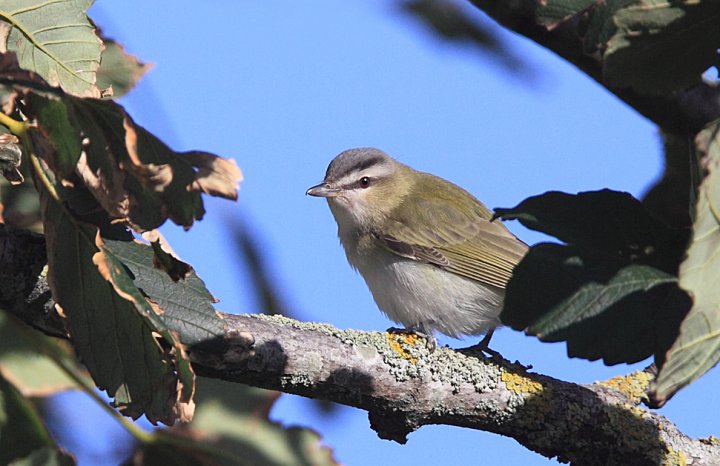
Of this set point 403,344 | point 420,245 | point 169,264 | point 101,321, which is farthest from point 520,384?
point 420,245

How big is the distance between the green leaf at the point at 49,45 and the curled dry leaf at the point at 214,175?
2.48 feet

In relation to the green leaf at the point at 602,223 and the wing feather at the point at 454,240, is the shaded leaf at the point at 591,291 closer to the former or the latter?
the green leaf at the point at 602,223

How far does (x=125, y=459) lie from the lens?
2.20 metres

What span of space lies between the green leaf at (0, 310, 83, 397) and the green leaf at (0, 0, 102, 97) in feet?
1.94

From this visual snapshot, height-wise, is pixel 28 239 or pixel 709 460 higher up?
pixel 28 239

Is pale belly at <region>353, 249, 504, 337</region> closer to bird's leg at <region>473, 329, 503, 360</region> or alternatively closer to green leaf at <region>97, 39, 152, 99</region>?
bird's leg at <region>473, 329, 503, 360</region>

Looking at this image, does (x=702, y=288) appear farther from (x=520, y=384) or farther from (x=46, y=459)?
(x=520, y=384)

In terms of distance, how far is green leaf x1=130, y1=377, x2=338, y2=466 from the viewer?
2162 mm

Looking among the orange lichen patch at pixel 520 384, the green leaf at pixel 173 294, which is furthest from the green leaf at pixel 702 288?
the orange lichen patch at pixel 520 384

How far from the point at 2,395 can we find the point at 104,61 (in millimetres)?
1146

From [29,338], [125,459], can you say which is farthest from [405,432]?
[29,338]

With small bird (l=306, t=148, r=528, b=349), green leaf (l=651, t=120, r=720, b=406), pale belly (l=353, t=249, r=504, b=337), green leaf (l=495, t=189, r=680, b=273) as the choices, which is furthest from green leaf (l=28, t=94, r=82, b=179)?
pale belly (l=353, t=249, r=504, b=337)

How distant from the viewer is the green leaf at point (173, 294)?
194cm

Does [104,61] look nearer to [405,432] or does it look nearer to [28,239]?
[28,239]
